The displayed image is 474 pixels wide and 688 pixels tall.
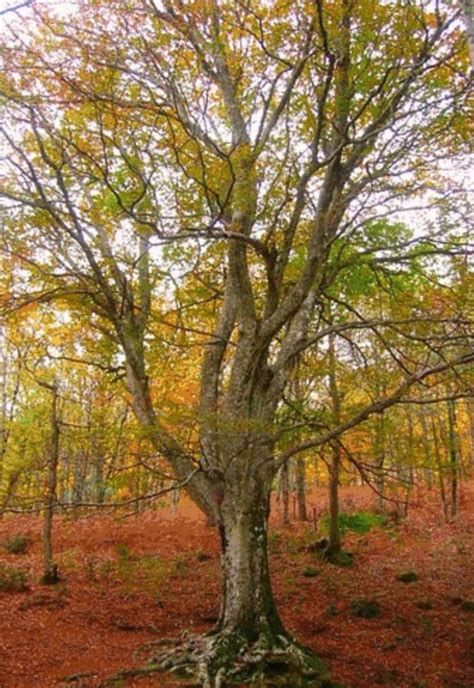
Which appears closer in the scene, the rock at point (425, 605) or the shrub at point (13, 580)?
the rock at point (425, 605)

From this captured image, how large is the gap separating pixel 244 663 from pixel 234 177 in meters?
5.92

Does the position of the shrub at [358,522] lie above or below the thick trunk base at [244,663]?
above

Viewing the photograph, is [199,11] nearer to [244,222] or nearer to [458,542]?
[244,222]

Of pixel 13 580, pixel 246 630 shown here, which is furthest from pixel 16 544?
pixel 246 630

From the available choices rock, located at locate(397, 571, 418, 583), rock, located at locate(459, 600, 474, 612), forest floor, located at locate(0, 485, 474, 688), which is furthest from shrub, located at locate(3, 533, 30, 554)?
rock, located at locate(459, 600, 474, 612)

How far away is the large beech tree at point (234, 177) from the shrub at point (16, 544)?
10.5 metres

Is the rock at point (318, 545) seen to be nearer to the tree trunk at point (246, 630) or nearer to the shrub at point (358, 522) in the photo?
the shrub at point (358, 522)

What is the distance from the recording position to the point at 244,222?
26.9 feet

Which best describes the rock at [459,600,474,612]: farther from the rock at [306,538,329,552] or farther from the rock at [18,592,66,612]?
the rock at [18,592,66,612]

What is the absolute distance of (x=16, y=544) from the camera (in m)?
16.0

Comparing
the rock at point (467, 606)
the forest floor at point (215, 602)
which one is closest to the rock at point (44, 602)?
the forest floor at point (215, 602)

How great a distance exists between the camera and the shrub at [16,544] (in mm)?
15902

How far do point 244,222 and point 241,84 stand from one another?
2.58 meters

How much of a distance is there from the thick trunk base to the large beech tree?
26 millimetres
